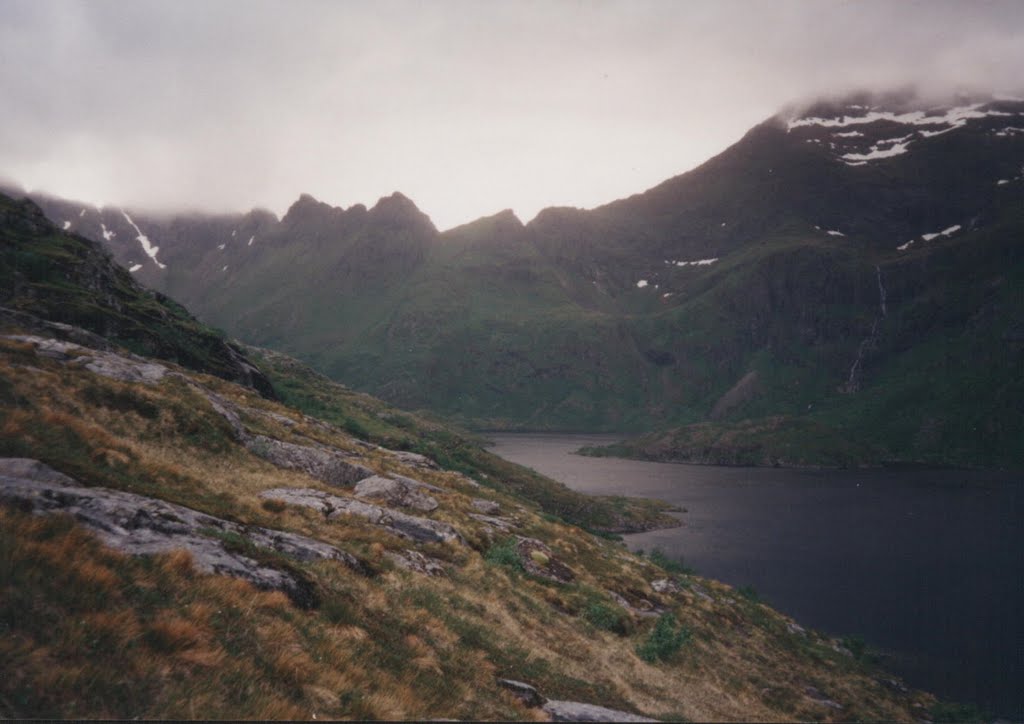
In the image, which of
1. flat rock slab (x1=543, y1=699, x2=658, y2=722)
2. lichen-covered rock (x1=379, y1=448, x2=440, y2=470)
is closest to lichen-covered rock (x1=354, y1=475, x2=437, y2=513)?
lichen-covered rock (x1=379, y1=448, x2=440, y2=470)

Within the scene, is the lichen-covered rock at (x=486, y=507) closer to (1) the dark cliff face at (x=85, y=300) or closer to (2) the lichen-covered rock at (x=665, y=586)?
(2) the lichen-covered rock at (x=665, y=586)

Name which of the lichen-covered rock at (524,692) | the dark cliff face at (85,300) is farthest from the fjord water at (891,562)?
the dark cliff face at (85,300)

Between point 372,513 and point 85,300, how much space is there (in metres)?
40.6

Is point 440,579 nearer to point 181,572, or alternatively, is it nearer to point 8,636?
point 181,572

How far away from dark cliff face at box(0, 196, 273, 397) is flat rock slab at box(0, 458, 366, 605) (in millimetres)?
27653

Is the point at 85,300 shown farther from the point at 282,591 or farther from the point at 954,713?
the point at 954,713

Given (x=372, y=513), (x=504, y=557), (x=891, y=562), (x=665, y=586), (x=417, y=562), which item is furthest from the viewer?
(x=891, y=562)

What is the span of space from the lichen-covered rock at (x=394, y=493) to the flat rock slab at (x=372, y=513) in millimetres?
3220

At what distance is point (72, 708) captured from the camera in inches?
227

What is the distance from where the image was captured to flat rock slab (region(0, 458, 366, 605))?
998cm

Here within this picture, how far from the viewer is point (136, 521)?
11250 millimetres

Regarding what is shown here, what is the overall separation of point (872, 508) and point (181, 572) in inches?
6615

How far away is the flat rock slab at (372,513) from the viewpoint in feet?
73.9

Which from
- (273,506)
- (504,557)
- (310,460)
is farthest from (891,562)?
(273,506)
